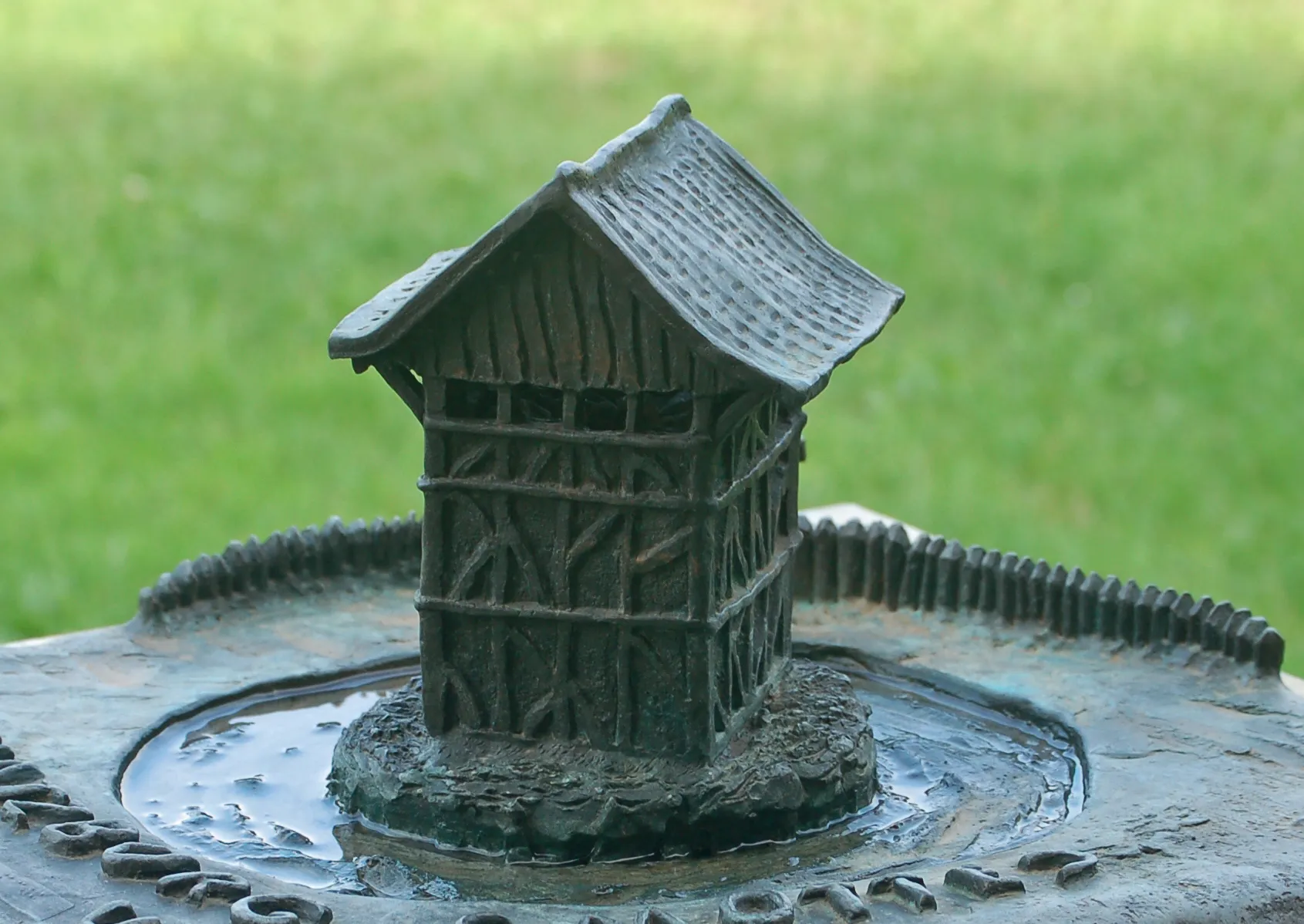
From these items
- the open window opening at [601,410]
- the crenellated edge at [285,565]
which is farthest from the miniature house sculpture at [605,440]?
the crenellated edge at [285,565]

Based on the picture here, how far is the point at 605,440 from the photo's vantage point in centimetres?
389

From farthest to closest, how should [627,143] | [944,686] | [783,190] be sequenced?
[783,190] < [944,686] < [627,143]

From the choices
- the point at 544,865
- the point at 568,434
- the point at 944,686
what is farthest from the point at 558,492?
the point at 944,686

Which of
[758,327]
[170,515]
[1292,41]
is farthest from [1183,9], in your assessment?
[758,327]

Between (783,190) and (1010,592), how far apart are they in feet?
16.7

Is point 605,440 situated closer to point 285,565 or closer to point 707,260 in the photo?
point 707,260

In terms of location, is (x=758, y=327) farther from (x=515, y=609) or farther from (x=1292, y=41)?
(x=1292, y=41)

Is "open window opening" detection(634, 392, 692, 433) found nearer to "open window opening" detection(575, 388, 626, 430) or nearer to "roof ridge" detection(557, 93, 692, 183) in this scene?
"open window opening" detection(575, 388, 626, 430)

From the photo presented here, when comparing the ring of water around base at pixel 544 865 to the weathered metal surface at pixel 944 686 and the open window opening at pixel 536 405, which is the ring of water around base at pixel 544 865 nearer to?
the weathered metal surface at pixel 944 686

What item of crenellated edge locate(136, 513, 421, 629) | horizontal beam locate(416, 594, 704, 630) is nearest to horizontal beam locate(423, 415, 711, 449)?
horizontal beam locate(416, 594, 704, 630)

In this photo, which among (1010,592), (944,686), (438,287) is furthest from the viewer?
(1010,592)

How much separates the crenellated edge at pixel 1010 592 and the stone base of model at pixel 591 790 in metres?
0.96

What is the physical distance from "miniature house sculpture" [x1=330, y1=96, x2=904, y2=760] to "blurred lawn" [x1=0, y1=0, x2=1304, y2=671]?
3.65 m

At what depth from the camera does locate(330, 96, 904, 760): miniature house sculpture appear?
378 centimetres
